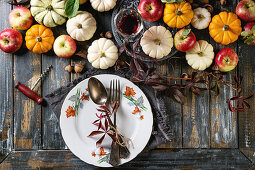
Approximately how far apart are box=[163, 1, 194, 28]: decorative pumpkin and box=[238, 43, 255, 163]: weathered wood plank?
358 mm

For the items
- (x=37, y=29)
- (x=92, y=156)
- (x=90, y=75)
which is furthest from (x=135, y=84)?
(x=37, y=29)

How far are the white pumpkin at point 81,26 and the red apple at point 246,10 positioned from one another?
29.2 inches

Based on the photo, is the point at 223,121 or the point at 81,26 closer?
the point at 81,26

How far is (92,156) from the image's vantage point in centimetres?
117

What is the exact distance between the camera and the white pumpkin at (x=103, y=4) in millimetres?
1139

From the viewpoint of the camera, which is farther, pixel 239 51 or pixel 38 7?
pixel 239 51

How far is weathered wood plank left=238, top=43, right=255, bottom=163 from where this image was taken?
124 cm

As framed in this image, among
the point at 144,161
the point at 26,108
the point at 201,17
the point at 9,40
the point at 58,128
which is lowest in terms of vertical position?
the point at 144,161

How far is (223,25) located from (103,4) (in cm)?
60

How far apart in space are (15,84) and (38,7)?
41 cm

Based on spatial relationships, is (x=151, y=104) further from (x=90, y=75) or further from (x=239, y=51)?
(x=239, y=51)

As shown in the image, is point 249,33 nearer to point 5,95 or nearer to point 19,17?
point 19,17

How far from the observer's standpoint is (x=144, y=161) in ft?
3.96

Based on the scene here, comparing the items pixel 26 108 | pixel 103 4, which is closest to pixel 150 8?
pixel 103 4
